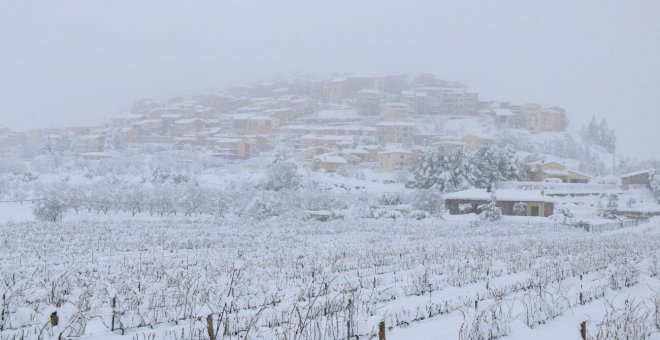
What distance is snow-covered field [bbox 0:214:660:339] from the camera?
7.71 m

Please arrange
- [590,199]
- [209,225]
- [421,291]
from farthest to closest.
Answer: [590,199] < [209,225] < [421,291]

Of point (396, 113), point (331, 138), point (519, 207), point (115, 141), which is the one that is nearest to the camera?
point (519, 207)

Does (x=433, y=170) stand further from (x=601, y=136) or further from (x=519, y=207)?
(x=601, y=136)

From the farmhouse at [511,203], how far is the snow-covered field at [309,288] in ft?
64.6

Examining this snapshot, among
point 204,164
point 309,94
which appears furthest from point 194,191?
point 309,94

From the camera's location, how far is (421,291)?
11.1 metres

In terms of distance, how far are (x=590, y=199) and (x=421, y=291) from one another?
47992mm

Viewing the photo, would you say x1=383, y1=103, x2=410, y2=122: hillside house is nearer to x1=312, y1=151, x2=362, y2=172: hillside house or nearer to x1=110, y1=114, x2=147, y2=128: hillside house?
x1=312, y1=151, x2=362, y2=172: hillside house

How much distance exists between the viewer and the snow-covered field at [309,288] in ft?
25.3

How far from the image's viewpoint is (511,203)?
44281 millimetres

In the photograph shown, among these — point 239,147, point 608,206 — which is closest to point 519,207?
point 608,206

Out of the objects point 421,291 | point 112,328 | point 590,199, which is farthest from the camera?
point 590,199

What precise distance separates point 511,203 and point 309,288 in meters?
37.1

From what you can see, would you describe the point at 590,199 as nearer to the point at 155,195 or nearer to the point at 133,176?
the point at 155,195
